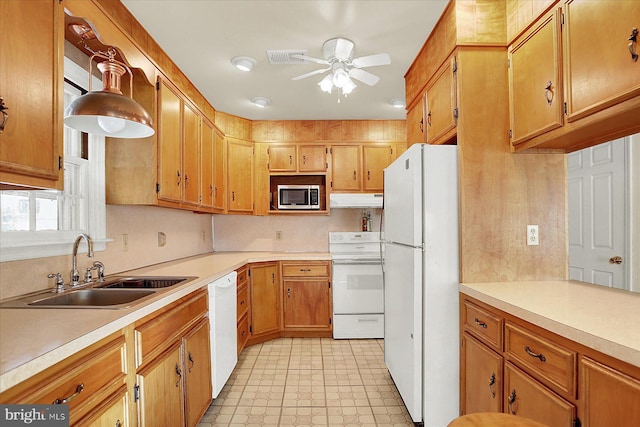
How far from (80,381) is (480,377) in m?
1.69

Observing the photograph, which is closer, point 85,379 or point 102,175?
point 85,379

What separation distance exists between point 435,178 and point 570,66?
76cm

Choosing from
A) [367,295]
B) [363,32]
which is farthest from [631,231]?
[367,295]

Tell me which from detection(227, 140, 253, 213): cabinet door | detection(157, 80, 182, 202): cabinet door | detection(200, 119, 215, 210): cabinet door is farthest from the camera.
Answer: detection(227, 140, 253, 213): cabinet door

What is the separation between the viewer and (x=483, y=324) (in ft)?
5.30

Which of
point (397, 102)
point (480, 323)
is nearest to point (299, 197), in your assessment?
point (397, 102)

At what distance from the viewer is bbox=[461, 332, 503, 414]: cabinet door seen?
150 centimetres

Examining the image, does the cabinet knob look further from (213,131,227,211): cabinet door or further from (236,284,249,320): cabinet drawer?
(213,131,227,211): cabinet door

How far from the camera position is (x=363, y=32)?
2176mm

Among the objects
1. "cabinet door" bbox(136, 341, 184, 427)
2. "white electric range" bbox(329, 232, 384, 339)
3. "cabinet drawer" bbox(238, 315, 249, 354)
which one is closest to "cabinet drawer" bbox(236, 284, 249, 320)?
"cabinet drawer" bbox(238, 315, 249, 354)

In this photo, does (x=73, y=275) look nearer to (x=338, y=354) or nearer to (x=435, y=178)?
(x=435, y=178)

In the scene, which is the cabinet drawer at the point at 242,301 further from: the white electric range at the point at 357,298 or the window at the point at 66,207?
the window at the point at 66,207

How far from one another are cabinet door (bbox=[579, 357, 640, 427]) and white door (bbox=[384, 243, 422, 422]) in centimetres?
88

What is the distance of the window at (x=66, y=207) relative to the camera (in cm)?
151
